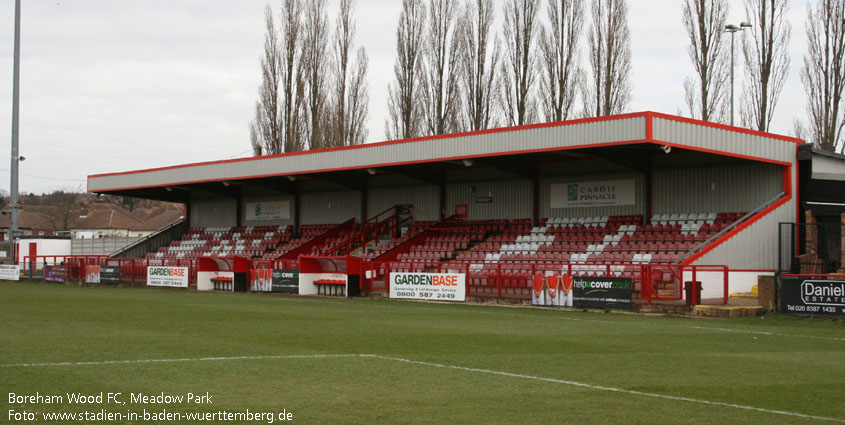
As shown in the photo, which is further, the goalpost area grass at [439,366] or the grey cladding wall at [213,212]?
the grey cladding wall at [213,212]

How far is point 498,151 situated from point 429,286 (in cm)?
584

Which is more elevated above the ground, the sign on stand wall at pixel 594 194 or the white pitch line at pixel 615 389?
the sign on stand wall at pixel 594 194

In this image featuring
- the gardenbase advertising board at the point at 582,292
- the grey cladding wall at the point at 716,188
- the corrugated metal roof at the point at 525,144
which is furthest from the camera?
the grey cladding wall at the point at 716,188

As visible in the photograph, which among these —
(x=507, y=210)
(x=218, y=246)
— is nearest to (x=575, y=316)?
(x=507, y=210)

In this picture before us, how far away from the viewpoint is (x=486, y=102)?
44.0m

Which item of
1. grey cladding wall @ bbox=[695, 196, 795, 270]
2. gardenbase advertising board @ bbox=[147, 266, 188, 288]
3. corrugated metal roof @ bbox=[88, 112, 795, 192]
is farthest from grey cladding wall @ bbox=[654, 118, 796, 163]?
gardenbase advertising board @ bbox=[147, 266, 188, 288]

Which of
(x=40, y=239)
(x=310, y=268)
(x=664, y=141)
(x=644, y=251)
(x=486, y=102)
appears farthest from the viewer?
(x=40, y=239)

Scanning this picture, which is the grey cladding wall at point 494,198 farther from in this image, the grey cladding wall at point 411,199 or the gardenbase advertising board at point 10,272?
the gardenbase advertising board at point 10,272

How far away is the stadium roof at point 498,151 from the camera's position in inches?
1029

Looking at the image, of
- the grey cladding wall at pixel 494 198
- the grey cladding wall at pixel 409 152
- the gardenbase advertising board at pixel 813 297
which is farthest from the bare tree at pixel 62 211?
the gardenbase advertising board at pixel 813 297

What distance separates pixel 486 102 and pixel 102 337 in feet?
105

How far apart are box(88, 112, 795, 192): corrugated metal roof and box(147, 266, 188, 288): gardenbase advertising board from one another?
20.6 ft

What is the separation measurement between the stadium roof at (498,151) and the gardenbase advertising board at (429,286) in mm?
5397

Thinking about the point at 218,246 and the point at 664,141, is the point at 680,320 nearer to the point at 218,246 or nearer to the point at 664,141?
the point at 664,141
